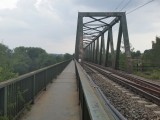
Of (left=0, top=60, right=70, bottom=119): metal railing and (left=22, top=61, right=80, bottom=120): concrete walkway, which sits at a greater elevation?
(left=0, top=60, right=70, bottom=119): metal railing

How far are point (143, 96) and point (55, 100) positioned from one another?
359 centimetres

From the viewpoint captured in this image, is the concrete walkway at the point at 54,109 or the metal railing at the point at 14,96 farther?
the concrete walkway at the point at 54,109

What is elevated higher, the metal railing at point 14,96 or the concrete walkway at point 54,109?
the metal railing at point 14,96

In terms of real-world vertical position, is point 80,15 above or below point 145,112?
above

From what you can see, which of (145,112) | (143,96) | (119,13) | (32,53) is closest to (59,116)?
(145,112)

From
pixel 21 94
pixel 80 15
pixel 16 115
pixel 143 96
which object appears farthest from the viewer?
pixel 80 15

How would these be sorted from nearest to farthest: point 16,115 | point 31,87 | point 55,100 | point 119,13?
point 16,115 → point 31,87 → point 55,100 → point 119,13

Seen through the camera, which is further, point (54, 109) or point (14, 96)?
point (54, 109)

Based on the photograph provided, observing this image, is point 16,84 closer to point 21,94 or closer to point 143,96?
point 21,94

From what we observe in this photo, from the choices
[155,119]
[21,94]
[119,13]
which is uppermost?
[119,13]

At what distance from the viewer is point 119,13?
123 ft

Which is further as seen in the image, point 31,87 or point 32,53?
point 32,53

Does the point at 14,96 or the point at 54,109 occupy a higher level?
the point at 14,96

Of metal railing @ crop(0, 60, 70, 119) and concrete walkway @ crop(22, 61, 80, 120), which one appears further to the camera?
concrete walkway @ crop(22, 61, 80, 120)
